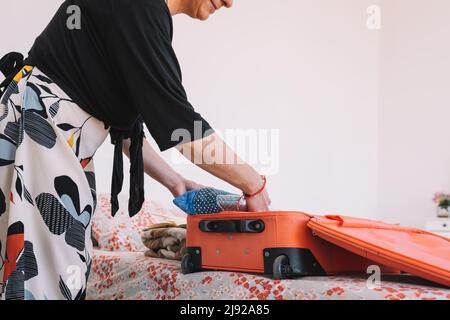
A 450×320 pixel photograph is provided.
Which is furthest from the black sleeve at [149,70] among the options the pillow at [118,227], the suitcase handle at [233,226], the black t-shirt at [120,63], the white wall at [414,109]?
the white wall at [414,109]

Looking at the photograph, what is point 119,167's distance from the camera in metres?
1.15

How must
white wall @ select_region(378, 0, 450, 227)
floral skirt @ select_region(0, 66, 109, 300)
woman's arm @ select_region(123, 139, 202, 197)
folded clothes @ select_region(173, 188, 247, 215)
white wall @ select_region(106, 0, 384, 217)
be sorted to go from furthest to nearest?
white wall @ select_region(378, 0, 450, 227), white wall @ select_region(106, 0, 384, 217), woman's arm @ select_region(123, 139, 202, 197), folded clothes @ select_region(173, 188, 247, 215), floral skirt @ select_region(0, 66, 109, 300)

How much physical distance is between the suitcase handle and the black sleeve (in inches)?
9.3

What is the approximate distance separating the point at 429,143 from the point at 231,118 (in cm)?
171

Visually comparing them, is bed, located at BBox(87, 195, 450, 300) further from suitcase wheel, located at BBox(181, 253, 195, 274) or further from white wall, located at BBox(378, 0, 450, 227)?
white wall, located at BBox(378, 0, 450, 227)

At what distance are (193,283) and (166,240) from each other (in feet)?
1.07

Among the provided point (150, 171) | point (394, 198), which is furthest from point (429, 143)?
point (150, 171)

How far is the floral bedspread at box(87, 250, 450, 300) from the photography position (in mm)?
937

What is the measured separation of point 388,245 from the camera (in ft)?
3.29

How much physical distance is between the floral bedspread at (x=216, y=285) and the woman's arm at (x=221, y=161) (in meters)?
0.19

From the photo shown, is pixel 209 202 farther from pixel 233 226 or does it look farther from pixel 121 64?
pixel 121 64

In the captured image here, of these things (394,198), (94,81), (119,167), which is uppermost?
(94,81)

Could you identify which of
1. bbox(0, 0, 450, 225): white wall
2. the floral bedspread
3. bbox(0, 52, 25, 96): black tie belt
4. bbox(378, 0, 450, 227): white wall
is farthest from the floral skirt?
bbox(378, 0, 450, 227): white wall
